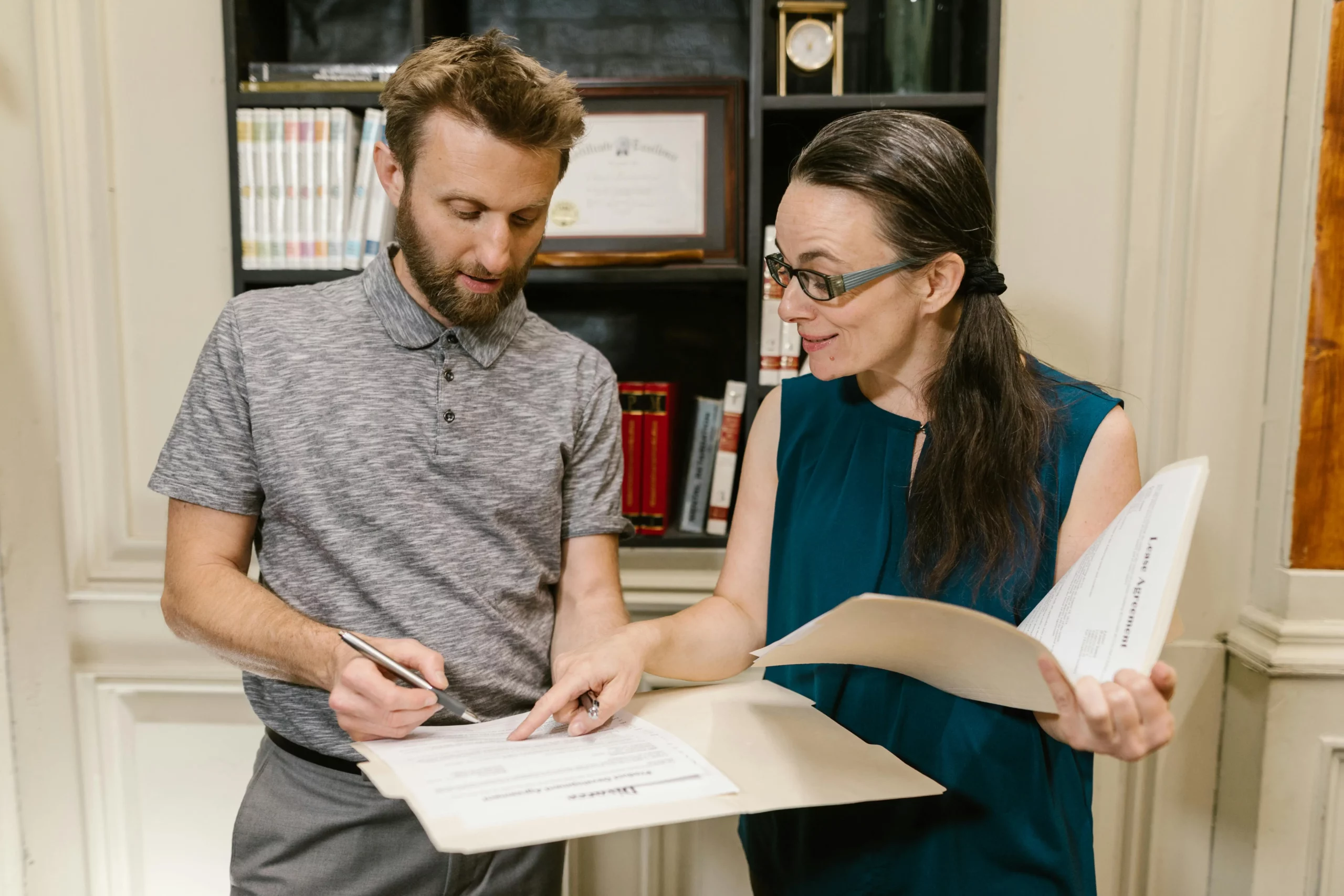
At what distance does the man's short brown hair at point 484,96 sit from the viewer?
119 centimetres

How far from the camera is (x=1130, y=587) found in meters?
0.78

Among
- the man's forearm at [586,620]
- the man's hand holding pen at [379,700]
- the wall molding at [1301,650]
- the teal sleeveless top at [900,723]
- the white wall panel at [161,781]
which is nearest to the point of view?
the man's hand holding pen at [379,700]

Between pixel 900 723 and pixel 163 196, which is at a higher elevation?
pixel 163 196

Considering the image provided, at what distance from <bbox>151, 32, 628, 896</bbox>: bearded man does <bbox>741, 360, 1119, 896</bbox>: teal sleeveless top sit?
0.33 m

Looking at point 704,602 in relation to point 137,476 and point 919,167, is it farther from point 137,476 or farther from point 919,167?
point 137,476

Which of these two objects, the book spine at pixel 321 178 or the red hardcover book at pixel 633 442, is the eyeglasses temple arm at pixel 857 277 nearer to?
Answer: the red hardcover book at pixel 633 442

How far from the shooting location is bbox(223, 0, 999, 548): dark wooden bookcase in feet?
5.53

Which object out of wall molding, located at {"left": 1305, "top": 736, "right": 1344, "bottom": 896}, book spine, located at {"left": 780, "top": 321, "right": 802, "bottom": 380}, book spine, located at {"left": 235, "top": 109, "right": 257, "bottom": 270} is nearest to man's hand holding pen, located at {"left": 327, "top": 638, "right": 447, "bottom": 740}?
book spine, located at {"left": 780, "top": 321, "right": 802, "bottom": 380}

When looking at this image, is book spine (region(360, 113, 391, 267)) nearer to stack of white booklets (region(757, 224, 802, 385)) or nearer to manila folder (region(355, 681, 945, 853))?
stack of white booklets (region(757, 224, 802, 385))

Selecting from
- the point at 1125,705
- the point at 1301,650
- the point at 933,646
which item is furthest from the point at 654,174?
the point at 1301,650

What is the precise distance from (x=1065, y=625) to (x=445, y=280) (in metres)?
0.87

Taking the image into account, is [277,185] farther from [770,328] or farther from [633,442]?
[770,328]

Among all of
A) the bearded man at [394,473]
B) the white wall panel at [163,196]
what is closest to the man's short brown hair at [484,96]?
the bearded man at [394,473]

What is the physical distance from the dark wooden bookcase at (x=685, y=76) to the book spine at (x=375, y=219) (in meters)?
0.08
